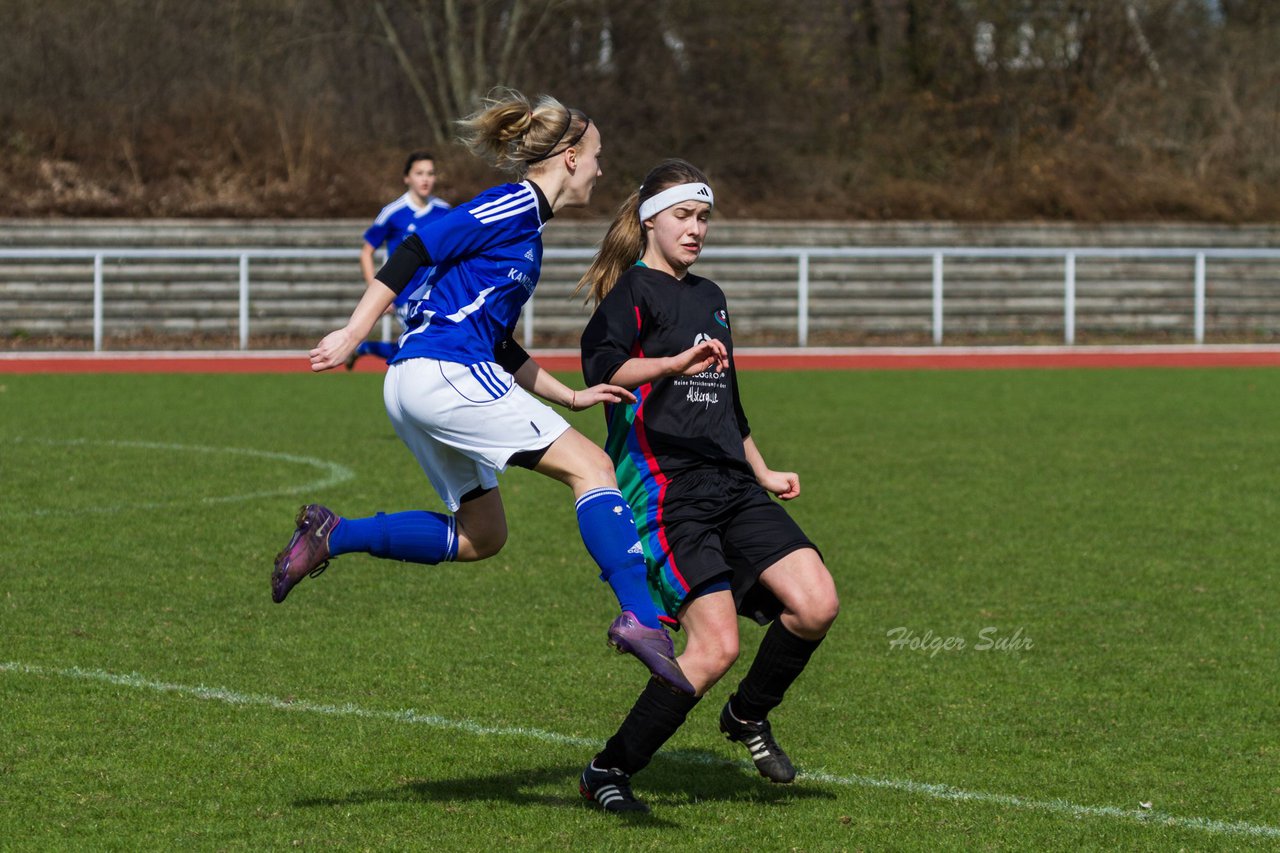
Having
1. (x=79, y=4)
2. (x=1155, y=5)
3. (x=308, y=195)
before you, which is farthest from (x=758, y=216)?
(x=79, y=4)

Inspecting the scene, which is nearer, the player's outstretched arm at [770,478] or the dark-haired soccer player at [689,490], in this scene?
the dark-haired soccer player at [689,490]

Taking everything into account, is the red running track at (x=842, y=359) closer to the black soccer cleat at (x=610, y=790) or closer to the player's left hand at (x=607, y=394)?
the player's left hand at (x=607, y=394)

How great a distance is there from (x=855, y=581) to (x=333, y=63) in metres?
24.8

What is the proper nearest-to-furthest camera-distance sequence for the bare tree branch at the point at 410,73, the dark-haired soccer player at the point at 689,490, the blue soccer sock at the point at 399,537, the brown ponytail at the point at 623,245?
the dark-haired soccer player at the point at 689,490 < the brown ponytail at the point at 623,245 < the blue soccer sock at the point at 399,537 < the bare tree branch at the point at 410,73

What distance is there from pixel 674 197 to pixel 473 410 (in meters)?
0.83

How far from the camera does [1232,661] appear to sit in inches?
244

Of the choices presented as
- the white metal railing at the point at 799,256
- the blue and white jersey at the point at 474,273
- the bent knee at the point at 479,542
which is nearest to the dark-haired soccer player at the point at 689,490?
the blue and white jersey at the point at 474,273

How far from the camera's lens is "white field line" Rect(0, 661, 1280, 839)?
436 centimetres

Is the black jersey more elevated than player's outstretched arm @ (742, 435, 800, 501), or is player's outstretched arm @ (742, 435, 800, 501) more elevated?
the black jersey

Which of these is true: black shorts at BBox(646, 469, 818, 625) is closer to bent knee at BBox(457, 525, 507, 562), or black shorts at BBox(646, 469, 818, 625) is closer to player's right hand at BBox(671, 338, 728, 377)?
player's right hand at BBox(671, 338, 728, 377)

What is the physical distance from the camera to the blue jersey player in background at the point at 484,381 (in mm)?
4441

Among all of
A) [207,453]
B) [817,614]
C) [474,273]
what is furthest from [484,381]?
[207,453]

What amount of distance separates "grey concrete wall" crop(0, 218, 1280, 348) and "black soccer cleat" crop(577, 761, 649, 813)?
19447 millimetres

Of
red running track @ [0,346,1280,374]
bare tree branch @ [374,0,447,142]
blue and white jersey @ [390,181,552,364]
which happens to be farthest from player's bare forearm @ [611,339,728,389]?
bare tree branch @ [374,0,447,142]
